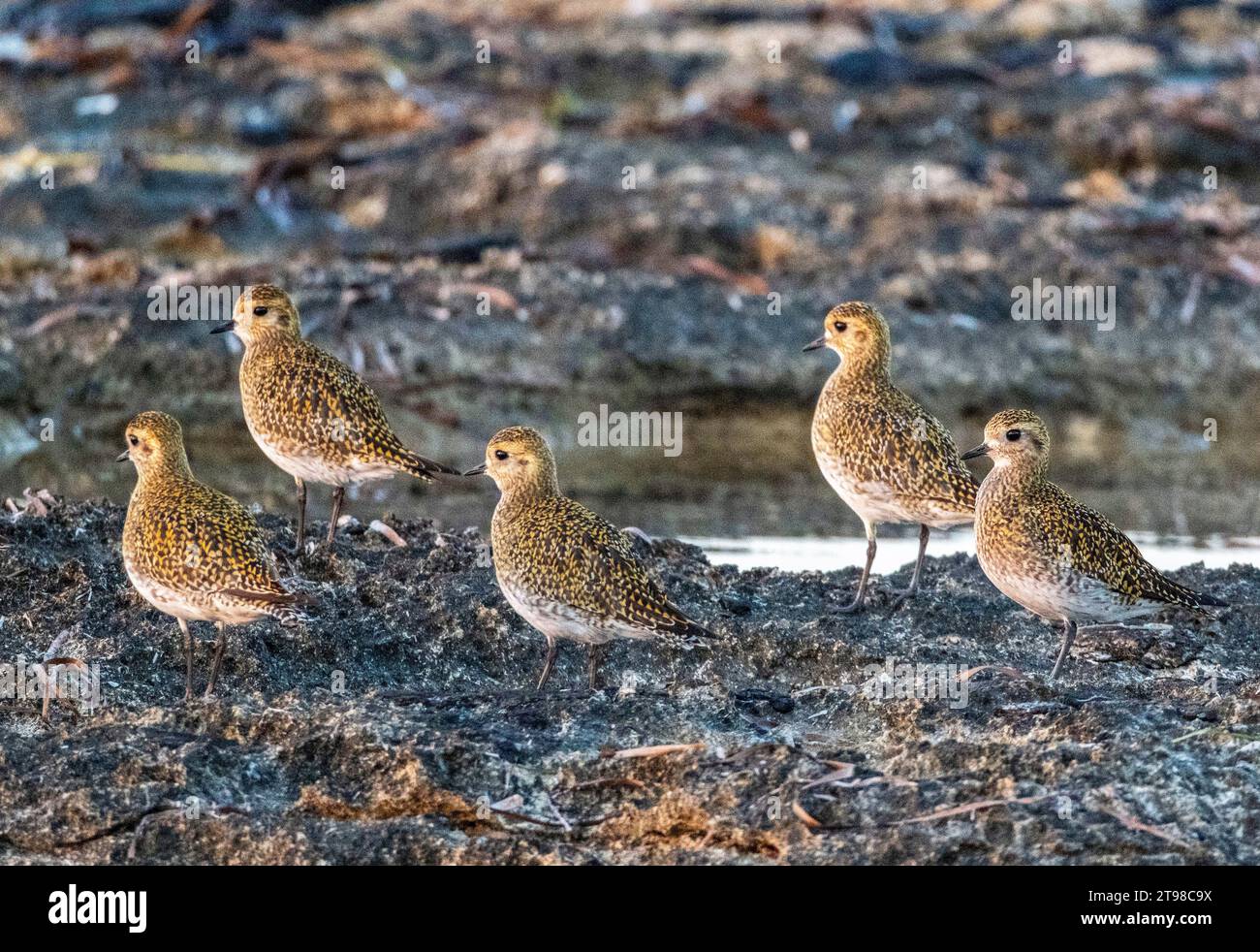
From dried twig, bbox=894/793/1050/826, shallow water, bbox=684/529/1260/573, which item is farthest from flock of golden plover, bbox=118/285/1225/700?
dried twig, bbox=894/793/1050/826

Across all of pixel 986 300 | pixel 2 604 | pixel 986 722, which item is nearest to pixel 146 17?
pixel 986 300

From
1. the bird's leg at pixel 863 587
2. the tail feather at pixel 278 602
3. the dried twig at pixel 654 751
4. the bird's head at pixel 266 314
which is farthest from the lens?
the bird's head at pixel 266 314

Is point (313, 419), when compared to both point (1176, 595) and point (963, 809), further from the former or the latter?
point (963, 809)

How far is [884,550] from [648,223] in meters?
5.67

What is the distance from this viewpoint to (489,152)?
18.2 meters

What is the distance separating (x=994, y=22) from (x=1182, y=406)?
8.73 metres

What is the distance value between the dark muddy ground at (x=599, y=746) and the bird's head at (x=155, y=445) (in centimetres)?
58

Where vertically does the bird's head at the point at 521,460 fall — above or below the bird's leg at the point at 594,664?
above

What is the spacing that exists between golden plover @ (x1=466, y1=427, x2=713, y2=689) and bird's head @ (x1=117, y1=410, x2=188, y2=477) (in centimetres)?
133

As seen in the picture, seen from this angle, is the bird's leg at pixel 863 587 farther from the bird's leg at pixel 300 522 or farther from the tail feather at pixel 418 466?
the bird's leg at pixel 300 522

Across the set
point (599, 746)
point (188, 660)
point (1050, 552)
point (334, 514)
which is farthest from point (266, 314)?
point (1050, 552)

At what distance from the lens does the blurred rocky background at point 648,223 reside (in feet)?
45.7

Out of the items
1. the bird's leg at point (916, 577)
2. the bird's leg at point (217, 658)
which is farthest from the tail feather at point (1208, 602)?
the bird's leg at point (217, 658)

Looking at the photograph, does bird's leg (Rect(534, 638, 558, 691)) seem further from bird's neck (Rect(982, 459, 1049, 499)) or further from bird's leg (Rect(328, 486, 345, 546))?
bird's neck (Rect(982, 459, 1049, 499))
